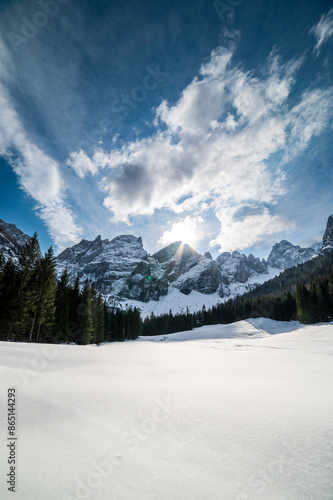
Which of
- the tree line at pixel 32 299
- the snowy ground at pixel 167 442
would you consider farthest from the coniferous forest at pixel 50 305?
the snowy ground at pixel 167 442

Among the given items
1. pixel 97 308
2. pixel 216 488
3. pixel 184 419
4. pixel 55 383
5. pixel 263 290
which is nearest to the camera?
pixel 216 488

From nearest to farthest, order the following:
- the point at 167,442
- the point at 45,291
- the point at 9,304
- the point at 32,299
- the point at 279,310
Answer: the point at 167,442
the point at 9,304
the point at 32,299
the point at 45,291
the point at 279,310

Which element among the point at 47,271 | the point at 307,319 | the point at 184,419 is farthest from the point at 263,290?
the point at 184,419

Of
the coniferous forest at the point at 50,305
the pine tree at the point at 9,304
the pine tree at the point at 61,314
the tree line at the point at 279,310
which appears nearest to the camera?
the pine tree at the point at 9,304

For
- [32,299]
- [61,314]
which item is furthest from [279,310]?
[32,299]

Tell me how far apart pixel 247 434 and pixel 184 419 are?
943 millimetres

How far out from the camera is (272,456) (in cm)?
215

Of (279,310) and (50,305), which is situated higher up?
(50,305)

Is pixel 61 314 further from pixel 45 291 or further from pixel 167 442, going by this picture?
pixel 167 442

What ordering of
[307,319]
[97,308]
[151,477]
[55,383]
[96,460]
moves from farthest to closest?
[307,319]
[97,308]
[55,383]
[96,460]
[151,477]

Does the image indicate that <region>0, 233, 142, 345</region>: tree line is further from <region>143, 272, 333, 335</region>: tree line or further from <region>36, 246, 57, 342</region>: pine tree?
<region>143, 272, 333, 335</region>: tree line

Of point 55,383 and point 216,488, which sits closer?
point 216,488

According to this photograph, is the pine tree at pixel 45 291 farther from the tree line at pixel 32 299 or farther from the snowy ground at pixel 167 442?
the snowy ground at pixel 167 442

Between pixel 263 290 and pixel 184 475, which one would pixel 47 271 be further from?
pixel 263 290
